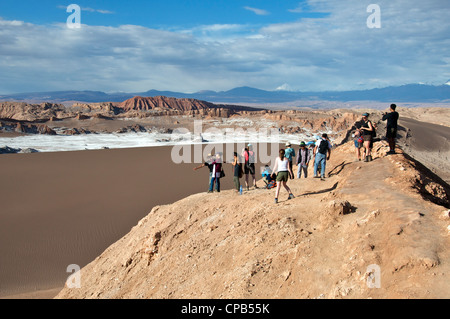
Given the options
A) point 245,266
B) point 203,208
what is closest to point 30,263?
point 203,208

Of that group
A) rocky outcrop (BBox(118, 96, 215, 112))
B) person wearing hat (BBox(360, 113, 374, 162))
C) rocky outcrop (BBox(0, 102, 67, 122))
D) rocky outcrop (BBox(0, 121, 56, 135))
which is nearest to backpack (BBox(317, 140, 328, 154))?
person wearing hat (BBox(360, 113, 374, 162))

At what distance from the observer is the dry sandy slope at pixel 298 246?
4.03 metres

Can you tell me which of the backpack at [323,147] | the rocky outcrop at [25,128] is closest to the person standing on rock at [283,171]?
the backpack at [323,147]

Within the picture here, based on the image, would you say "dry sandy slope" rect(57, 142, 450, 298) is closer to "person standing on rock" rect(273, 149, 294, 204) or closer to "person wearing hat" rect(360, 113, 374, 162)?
"person standing on rock" rect(273, 149, 294, 204)

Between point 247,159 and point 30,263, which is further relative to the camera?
point 30,263

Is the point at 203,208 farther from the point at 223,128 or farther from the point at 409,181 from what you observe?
the point at 223,128

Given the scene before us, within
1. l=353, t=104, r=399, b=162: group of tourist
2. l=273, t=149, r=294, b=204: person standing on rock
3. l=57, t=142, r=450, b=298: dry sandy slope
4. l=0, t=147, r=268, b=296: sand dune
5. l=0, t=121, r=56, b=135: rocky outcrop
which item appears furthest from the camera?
l=0, t=121, r=56, b=135: rocky outcrop

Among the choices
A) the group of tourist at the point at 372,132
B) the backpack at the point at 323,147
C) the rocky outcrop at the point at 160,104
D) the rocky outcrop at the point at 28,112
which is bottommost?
the backpack at the point at 323,147

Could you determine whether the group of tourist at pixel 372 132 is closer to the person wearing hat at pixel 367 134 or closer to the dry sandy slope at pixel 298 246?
the person wearing hat at pixel 367 134

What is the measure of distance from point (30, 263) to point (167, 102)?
72383 millimetres

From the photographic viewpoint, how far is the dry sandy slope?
403cm

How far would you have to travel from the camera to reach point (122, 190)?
1752cm

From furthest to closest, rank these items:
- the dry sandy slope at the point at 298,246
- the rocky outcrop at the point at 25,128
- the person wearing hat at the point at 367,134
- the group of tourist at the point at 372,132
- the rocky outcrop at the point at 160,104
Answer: the rocky outcrop at the point at 160,104 → the rocky outcrop at the point at 25,128 → the person wearing hat at the point at 367,134 → the group of tourist at the point at 372,132 → the dry sandy slope at the point at 298,246

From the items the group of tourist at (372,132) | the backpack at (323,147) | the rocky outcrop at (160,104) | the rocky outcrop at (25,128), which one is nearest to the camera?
the group of tourist at (372,132)
